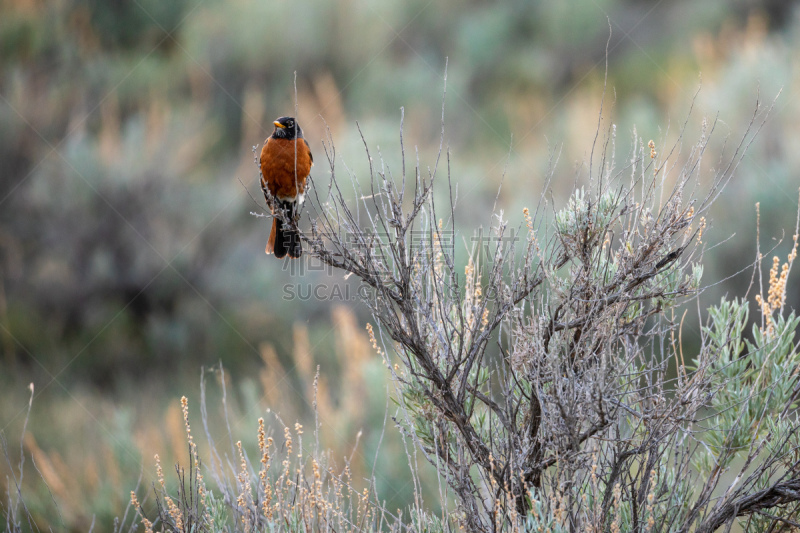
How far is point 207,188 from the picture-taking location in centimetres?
802

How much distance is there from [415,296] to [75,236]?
6.47 metres

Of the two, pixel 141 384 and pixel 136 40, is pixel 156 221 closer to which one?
pixel 141 384

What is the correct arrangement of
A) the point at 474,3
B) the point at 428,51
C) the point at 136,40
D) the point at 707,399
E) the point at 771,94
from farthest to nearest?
1. the point at 474,3
2. the point at 428,51
3. the point at 136,40
4. the point at 771,94
5. the point at 707,399

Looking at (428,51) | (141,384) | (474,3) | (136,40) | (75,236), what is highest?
(474,3)

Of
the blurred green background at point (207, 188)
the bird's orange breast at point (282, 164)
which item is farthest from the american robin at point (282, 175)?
the blurred green background at point (207, 188)

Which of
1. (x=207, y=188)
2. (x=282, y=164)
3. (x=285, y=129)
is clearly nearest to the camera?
(x=282, y=164)

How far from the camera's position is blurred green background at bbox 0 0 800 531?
597cm

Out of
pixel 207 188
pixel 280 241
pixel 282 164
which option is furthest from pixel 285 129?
pixel 207 188

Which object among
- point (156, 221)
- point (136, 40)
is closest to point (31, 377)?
point (156, 221)

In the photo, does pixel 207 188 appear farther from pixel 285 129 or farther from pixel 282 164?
pixel 282 164

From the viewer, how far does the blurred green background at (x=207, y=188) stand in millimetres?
5969

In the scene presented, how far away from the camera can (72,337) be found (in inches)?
299

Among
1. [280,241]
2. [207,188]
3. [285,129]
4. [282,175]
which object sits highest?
[207,188]

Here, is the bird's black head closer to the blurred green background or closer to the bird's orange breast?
the bird's orange breast
